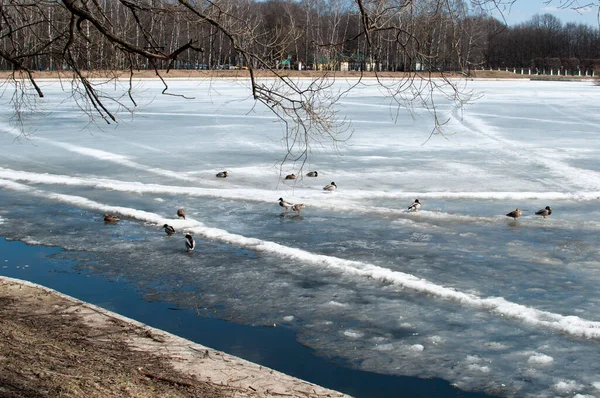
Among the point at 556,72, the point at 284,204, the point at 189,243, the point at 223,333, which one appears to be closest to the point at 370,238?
the point at 284,204

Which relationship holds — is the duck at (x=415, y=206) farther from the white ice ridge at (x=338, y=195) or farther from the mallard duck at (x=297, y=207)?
the mallard duck at (x=297, y=207)

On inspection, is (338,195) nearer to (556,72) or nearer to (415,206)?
(415,206)

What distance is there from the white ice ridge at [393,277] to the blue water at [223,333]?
1.54 metres

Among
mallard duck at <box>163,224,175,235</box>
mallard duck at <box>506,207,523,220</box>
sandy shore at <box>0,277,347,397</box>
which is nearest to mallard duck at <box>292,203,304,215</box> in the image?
mallard duck at <box>163,224,175,235</box>

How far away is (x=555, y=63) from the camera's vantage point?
110 meters

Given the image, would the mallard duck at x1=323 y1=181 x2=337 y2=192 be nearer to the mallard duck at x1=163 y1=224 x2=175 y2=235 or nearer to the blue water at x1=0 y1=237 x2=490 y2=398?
the mallard duck at x1=163 y1=224 x2=175 y2=235

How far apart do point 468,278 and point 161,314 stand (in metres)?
3.12

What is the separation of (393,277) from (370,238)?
5.96 feet

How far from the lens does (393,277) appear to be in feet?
24.6

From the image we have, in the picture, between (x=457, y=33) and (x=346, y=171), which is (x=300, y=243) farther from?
(x=346, y=171)

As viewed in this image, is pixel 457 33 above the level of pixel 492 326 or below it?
above

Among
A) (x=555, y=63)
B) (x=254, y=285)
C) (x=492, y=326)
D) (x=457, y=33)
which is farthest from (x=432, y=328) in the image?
→ (x=555, y=63)

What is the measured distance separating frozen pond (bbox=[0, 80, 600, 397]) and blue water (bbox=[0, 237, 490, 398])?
0.15 metres

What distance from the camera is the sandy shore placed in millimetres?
4344
